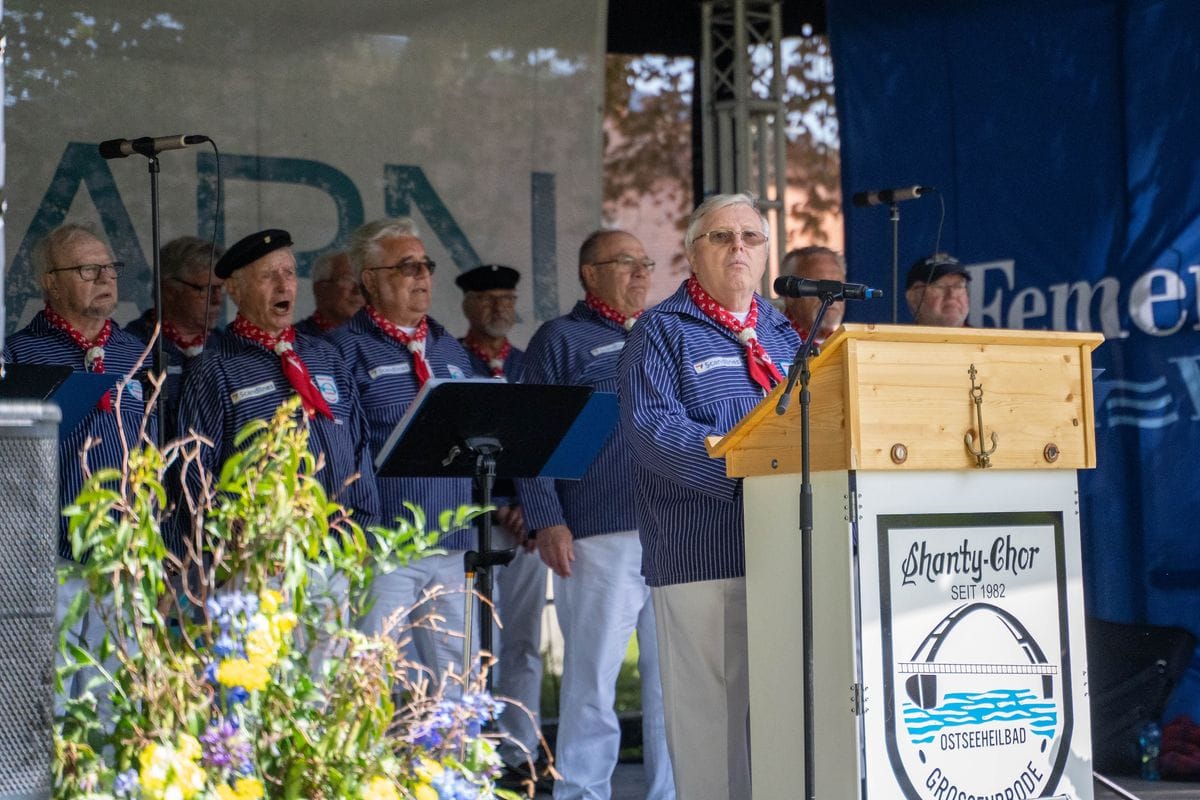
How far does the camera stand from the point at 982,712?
3238 mm

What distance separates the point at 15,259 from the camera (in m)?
6.07

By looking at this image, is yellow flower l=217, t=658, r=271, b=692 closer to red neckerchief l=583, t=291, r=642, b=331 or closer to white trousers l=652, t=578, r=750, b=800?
white trousers l=652, t=578, r=750, b=800

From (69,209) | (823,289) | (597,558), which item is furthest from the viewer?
(69,209)

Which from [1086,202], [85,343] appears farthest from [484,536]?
[1086,202]

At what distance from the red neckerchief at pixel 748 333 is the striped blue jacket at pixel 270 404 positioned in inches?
48.3

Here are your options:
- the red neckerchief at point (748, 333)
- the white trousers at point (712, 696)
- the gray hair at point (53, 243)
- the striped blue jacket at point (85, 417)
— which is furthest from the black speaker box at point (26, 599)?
the gray hair at point (53, 243)

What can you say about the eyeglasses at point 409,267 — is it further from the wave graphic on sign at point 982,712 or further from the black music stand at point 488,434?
the wave graphic on sign at point 982,712

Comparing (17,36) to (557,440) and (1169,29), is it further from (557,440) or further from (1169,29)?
(1169,29)

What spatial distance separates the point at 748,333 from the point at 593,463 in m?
1.36

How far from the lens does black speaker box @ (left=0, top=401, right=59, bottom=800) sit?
2.02 m

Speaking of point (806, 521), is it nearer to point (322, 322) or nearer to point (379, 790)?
point (379, 790)

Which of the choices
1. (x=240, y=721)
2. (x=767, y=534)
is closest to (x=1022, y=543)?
(x=767, y=534)

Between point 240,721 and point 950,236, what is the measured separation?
490 centimetres

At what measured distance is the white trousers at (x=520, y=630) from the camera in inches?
241
